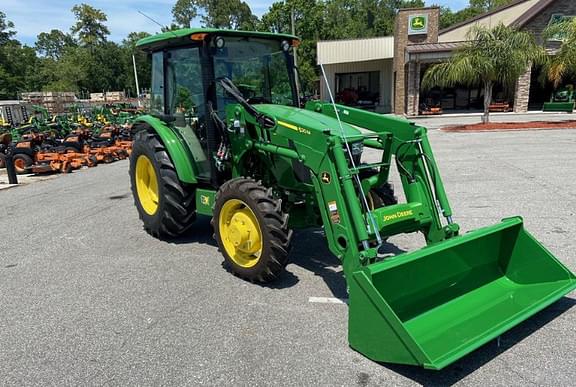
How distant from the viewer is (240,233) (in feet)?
13.6

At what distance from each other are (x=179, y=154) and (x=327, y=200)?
234 cm

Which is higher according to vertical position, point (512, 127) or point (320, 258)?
point (512, 127)

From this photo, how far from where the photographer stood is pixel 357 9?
238 ft

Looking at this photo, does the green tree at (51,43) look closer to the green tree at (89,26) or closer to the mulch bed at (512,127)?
the green tree at (89,26)

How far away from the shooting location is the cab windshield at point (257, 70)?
4848 mm

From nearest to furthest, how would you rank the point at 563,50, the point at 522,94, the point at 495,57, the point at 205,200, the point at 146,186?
the point at 205,200
the point at 146,186
the point at 495,57
the point at 563,50
the point at 522,94

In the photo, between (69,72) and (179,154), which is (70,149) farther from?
(69,72)

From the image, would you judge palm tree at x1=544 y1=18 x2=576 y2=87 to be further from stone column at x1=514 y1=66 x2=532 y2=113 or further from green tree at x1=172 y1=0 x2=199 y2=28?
green tree at x1=172 y1=0 x2=199 y2=28

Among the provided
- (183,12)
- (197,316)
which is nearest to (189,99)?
(197,316)

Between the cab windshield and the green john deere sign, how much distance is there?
22.4 metres

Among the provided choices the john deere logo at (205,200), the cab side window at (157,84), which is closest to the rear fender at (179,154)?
the john deere logo at (205,200)

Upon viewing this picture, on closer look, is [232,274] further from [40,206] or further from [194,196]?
Answer: [40,206]

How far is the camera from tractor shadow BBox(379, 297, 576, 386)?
2828mm

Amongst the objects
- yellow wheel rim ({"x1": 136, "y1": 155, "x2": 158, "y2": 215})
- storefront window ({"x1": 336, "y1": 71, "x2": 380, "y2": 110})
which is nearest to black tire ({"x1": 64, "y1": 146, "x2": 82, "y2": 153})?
yellow wheel rim ({"x1": 136, "y1": 155, "x2": 158, "y2": 215})
